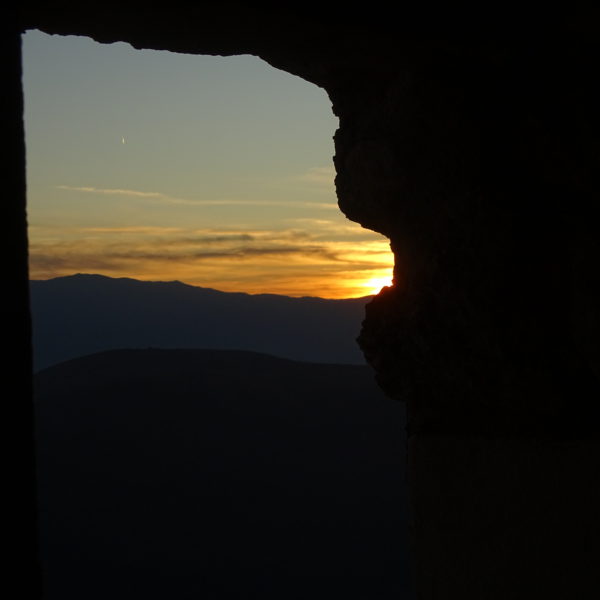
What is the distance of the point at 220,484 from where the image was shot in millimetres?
22312

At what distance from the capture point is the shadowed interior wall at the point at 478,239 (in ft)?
6.25

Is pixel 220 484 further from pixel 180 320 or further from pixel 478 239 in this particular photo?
pixel 180 320

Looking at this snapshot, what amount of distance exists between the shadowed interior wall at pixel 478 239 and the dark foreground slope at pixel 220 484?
1644cm

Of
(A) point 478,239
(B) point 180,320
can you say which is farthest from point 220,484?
(B) point 180,320

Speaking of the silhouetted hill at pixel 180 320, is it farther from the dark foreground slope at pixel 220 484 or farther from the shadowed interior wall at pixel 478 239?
the shadowed interior wall at pixel 478 239

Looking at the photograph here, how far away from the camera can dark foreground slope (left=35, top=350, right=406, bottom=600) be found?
18.5 metres

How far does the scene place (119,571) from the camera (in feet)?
60.0

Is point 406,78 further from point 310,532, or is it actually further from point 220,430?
point 220,430

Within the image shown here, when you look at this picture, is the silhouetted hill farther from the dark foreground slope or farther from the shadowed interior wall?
the shadowed interior wall

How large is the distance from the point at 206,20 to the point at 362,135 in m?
0.77

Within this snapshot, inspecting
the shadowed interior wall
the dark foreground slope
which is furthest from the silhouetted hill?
the shadowed interior wall

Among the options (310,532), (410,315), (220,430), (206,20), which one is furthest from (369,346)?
(220,430)

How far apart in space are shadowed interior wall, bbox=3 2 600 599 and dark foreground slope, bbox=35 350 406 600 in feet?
53.9

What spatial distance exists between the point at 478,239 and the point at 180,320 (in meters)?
133
